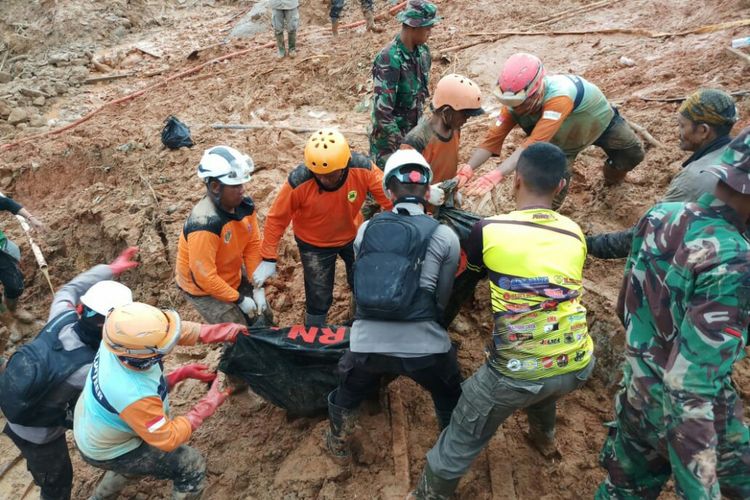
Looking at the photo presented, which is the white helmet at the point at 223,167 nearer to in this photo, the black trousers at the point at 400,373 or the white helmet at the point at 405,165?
the white helmet at the point at 405,165

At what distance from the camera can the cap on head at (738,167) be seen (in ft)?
5.80

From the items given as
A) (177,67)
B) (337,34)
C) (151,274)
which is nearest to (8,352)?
(151,274)

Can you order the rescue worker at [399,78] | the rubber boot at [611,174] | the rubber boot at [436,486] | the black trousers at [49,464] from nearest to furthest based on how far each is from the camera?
the rubber boot at [436,486]
the black trousers at [49,464]
the rescue worker at [399,78]
the rubber boot at [611,174]

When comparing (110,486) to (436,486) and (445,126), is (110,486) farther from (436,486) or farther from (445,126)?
(445,126)

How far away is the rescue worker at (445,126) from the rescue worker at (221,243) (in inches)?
47.5

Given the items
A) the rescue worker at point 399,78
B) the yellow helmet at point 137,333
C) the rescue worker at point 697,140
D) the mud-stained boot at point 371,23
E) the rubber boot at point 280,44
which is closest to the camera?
the yellow helmet at point 137,333

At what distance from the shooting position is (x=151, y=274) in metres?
6.04

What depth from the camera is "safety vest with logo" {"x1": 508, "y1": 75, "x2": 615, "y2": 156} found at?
3.69 meters

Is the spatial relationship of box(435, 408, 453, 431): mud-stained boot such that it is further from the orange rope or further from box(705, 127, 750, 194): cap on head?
the orange rope

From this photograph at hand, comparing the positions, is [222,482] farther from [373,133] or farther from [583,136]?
[583,136]

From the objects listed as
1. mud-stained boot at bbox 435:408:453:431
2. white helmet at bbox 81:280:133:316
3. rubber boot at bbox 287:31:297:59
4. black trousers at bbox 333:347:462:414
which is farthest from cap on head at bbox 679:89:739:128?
rubber boot at bbox 287:31:297:59

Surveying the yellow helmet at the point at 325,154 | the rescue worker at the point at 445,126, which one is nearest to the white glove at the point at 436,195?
the rescue worker at the point at 445,126

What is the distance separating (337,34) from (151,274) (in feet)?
23.8

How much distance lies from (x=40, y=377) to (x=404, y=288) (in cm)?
213
